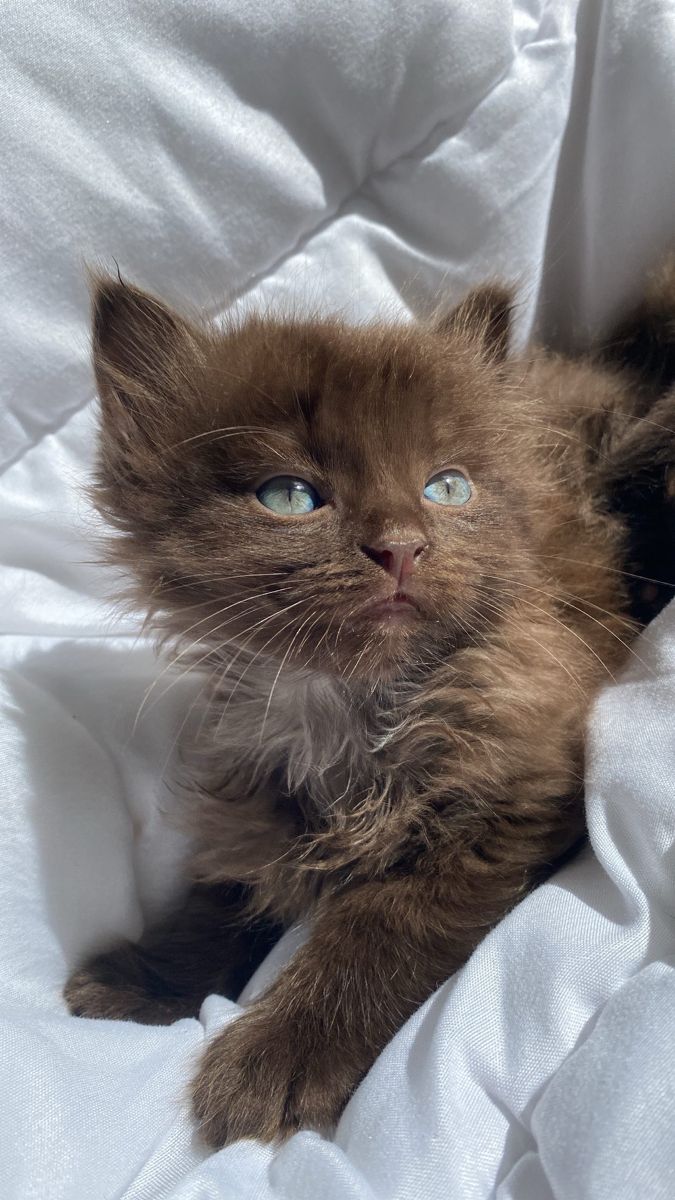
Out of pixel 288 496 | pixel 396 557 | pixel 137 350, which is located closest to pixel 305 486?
pixel 288 496

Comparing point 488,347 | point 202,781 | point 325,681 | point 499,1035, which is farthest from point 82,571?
point 499,1035

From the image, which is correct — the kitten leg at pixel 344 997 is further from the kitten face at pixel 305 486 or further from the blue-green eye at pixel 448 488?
the blue-green eye at pixel 448 488

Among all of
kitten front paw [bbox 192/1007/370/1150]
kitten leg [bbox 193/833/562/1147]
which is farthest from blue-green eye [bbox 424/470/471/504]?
kitten front paw [bbox 192/1007/370/1150]

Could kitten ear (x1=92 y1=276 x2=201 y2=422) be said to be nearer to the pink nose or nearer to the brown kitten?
the brown kitten

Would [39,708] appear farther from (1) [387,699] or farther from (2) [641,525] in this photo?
(2) [641,525]

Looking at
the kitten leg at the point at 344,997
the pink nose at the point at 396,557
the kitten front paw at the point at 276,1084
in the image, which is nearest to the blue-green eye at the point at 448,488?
the pink nose at the point at 396,557

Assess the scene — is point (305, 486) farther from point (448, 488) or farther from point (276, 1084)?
point (276, 1084)
